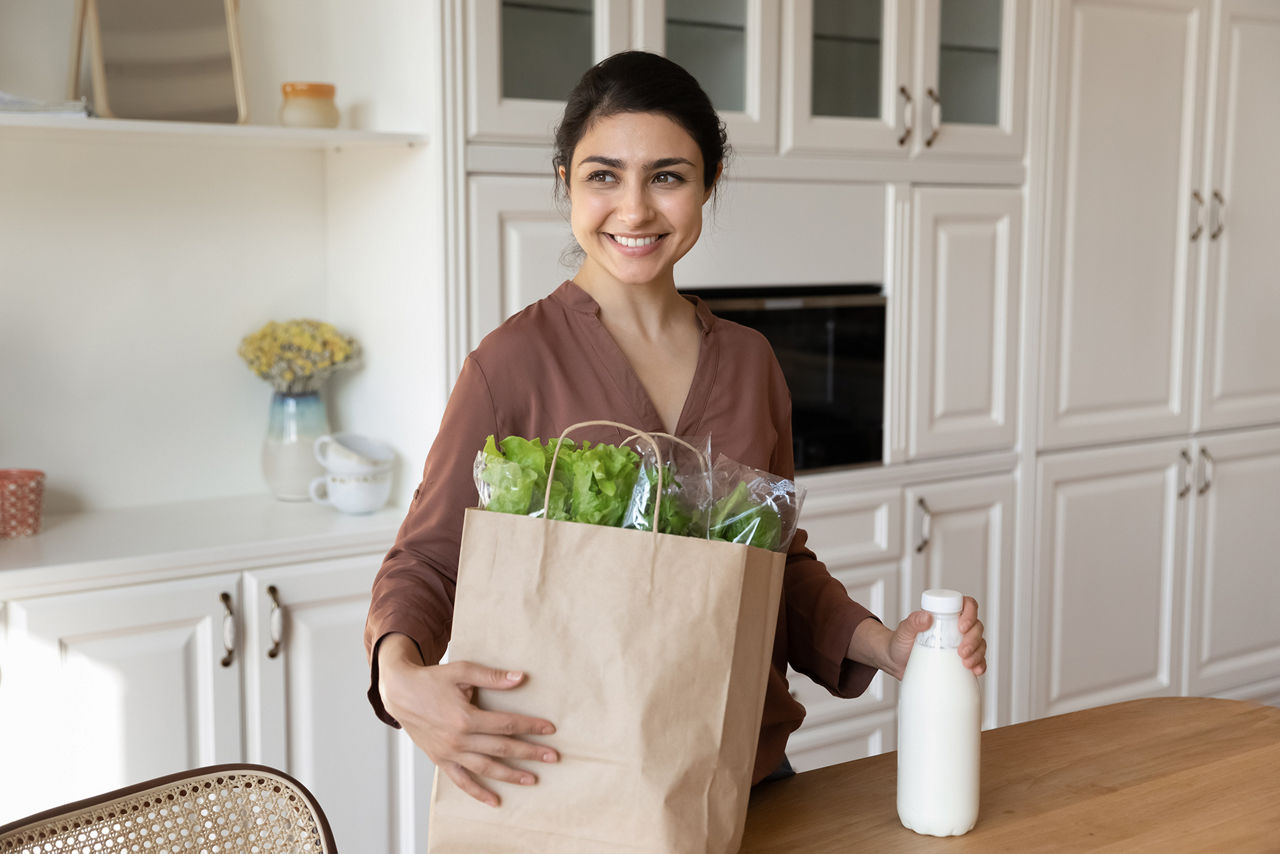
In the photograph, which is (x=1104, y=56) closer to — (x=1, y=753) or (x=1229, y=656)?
(x=1229, y=656)

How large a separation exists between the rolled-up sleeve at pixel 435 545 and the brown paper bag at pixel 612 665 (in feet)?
0.48

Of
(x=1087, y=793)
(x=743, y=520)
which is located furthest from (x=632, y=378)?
(x=1087, y=793)

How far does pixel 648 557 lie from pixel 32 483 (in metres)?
1.48

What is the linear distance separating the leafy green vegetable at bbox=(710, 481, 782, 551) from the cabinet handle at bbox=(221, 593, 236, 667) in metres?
1.27

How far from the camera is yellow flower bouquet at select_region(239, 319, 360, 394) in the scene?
86.7 inches

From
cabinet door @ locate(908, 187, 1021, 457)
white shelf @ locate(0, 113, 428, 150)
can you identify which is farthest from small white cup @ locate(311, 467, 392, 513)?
cabinet door @ locate(908, 187, 1021, 457)

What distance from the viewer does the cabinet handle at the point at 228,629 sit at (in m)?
1.92

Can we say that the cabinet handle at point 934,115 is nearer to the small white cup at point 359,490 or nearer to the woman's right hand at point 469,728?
the small white cup at point 359,490

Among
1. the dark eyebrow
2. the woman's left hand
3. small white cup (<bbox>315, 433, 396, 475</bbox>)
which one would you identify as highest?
the dark eyebrow

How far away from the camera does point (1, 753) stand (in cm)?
179

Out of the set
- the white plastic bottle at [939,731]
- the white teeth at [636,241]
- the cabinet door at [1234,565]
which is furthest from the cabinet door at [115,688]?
the cabinet door at [1234,565]

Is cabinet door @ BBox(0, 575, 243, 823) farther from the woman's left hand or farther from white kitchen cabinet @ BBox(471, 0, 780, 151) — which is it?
the woman's left hand

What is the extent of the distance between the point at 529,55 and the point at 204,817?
1.33 metres

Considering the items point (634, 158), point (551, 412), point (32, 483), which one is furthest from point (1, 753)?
point (634, 158)
